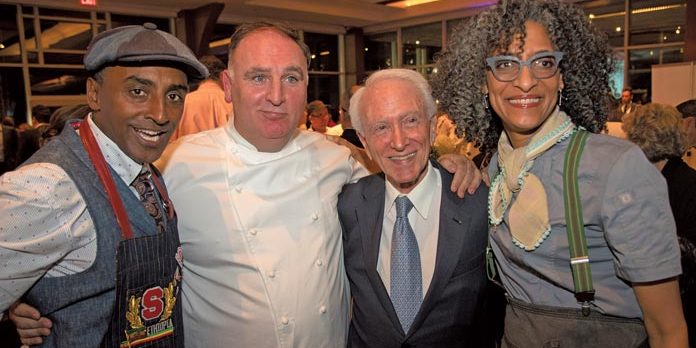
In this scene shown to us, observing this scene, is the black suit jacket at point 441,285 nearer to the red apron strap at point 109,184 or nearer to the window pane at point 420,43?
the red apron strap at point 109,184

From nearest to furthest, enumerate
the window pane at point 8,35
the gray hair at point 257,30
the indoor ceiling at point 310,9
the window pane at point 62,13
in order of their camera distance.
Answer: the gray hair at point 257,30 → the window pane at point 8,35 → the window pane at point 62,13 → the indoor ceiling at point 310,9

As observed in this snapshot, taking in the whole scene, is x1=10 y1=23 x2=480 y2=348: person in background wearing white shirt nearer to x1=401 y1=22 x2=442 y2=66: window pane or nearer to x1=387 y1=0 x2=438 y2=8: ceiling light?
x1=387 y1=0 x2=438 y2=8: ceiling light

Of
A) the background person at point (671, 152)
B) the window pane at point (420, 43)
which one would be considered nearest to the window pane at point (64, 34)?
the window pane at point (420, 43)

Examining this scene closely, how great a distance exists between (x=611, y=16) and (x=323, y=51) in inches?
323

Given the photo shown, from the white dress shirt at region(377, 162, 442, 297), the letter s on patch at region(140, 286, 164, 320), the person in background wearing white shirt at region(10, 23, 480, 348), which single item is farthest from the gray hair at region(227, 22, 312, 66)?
the letter s on patch at region(140, 286, 164, 320)

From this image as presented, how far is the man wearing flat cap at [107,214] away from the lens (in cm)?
133

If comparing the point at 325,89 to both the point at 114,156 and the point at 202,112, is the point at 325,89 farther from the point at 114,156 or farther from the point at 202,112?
the point at 114,156

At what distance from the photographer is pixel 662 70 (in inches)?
356

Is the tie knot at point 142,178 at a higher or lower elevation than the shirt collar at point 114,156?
lower

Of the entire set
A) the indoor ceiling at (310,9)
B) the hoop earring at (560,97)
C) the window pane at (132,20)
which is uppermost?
the indoor ceiling at (310,9)

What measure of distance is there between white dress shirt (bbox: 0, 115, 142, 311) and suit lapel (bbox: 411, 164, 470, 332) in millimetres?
1155

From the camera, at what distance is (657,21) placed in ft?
37.1

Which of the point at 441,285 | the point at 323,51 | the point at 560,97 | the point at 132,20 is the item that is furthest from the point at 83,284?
the point at 323,51

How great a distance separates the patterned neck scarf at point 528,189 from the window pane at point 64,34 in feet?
37.9
